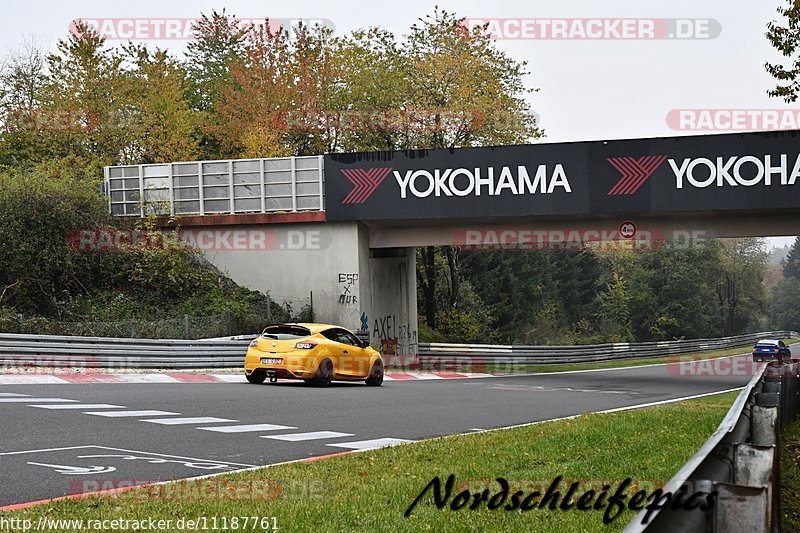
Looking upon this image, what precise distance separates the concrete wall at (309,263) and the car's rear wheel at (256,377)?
12090 millimetres

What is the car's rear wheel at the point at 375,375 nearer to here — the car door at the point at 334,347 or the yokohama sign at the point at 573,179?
the car door at the point at 334,347

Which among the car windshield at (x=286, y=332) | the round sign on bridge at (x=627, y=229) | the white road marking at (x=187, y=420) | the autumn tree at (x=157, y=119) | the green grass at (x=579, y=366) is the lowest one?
the green grass at (x=579, y=366)

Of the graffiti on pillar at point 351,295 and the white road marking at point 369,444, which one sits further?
the graffiti on pillar at point 351,295

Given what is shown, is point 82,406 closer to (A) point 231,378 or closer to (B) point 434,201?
(A) point 231,378

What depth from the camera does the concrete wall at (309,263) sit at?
117ft

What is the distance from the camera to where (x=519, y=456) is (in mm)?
10797

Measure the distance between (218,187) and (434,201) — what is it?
25.9 feet

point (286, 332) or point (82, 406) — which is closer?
point (82, 406)

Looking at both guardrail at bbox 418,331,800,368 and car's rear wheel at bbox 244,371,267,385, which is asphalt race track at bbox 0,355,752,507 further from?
guardrail at bbox 418,331,800,368

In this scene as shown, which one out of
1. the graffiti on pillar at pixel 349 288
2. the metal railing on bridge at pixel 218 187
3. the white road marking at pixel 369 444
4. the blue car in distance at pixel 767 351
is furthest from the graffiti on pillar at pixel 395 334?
the white road marking at pixel 369 444

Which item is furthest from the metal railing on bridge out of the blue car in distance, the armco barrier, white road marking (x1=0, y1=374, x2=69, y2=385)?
the blue car in distance

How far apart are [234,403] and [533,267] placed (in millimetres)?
66295

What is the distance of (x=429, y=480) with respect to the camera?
8961 mm

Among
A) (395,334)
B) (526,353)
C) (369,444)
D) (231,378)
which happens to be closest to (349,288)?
(395,334)
